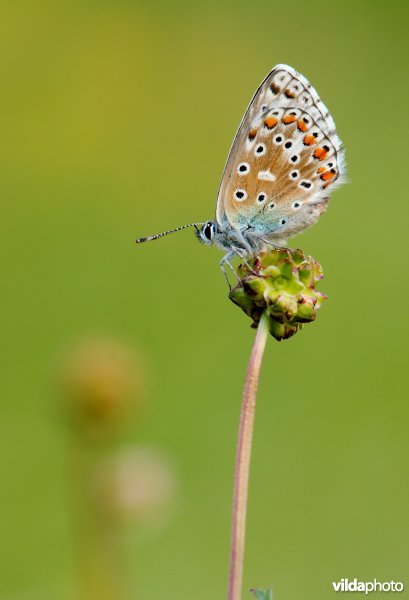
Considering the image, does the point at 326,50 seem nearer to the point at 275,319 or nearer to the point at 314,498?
the point at 314,498

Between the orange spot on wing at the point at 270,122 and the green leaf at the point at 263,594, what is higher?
the orange spot on wing at the point at 270,122

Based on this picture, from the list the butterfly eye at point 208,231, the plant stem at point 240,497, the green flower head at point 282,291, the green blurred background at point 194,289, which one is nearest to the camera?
the plant stem at point 240,497

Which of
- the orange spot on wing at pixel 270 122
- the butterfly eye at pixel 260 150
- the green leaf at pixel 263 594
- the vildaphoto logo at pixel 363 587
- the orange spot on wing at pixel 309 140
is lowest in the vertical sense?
the green leaf at pixel 263 594

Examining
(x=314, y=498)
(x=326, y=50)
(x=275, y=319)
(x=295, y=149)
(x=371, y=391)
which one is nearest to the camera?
(x=275, y=319)

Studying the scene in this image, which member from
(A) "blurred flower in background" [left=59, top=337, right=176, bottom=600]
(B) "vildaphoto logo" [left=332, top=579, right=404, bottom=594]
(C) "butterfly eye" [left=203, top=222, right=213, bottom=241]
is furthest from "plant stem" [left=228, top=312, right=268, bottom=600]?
(C) "butterfly eye" [left=203, top=222, right=213, bottom=241]

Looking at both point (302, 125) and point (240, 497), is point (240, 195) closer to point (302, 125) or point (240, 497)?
point (302, 125)

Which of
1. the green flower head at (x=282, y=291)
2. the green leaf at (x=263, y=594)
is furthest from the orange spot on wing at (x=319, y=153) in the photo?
the green leaf at (x=263, y=594)

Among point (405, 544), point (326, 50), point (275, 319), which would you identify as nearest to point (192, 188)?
point (326, 50)

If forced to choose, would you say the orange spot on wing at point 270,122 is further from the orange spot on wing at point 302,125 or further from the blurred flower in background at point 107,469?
the blurred flower in background at point 107,469
